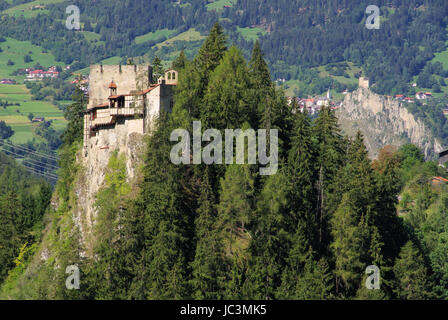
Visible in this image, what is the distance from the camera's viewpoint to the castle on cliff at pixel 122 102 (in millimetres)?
78062

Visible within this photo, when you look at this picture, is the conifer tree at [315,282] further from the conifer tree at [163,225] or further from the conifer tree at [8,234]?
the conifer tree at [8,234]

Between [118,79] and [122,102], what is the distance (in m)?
2.73

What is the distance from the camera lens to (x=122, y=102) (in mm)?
81125

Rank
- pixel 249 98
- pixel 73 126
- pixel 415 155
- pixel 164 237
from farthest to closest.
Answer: pixel 415 155 < pixel 73 126 < pixel 249 98 < pixel 164 237

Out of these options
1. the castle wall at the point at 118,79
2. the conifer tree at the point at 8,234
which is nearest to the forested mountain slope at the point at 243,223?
the castle wall at the point at 118,79

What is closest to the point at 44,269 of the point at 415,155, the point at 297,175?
the point at 297,175

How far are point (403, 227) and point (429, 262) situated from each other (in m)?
4.06

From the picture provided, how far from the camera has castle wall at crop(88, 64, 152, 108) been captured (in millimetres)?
81375

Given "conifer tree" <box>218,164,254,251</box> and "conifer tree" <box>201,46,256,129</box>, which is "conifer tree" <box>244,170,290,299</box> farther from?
"conifer tree" <box>201,46,256,129</box>

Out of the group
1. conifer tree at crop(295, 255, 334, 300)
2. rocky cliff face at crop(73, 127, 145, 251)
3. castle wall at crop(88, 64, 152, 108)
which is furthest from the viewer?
castle wall at crop(88, 64, 152, 108)

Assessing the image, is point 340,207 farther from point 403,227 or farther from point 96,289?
point 96,289

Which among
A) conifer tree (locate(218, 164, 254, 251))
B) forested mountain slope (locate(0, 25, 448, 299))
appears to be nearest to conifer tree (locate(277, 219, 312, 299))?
forested mountain slope (locate(0, 25, 448, 299))
